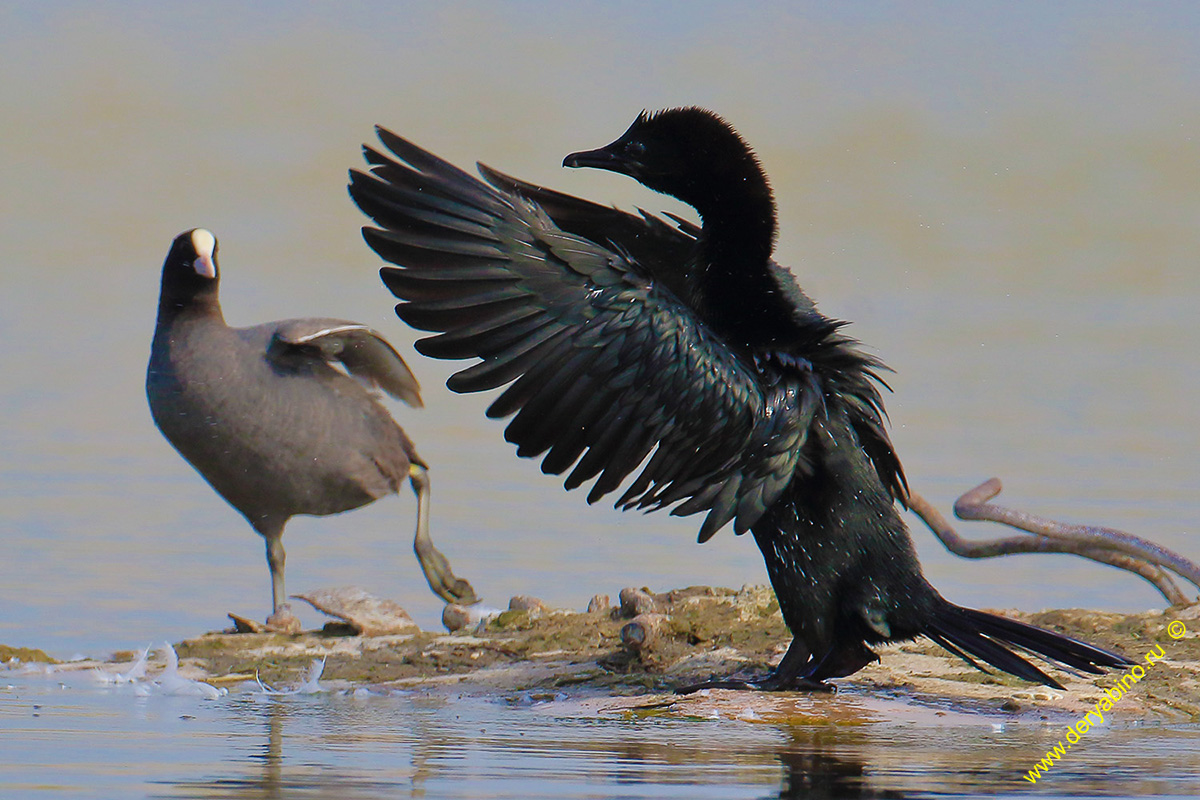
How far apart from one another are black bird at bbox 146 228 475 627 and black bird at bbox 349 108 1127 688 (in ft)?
11.3

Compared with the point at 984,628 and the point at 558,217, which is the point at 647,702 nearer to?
the point at 984,628

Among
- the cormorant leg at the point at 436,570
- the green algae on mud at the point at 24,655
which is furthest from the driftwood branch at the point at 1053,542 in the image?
the green algae on mud at the point at 24,655

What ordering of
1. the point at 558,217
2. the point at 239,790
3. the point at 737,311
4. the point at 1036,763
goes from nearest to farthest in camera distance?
the point at 239,790, the point at 1036,763, the point at 737,311, the point at 558,217

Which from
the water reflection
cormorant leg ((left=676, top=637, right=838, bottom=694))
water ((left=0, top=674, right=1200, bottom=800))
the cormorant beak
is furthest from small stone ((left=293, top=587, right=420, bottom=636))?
the water reflection

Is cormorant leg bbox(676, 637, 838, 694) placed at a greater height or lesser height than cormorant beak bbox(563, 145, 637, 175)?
lesser

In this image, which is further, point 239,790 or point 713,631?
point 713,631

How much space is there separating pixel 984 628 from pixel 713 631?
4.53 feet

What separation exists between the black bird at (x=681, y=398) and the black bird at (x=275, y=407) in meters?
3.46

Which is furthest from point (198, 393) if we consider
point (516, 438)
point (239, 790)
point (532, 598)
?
point (239, 790)

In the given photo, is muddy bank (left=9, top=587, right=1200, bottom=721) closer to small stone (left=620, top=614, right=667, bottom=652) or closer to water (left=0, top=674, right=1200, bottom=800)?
small stone (left=620, top=614, right=667, bottom=652)

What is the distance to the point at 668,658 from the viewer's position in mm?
6305

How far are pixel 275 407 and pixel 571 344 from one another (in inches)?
150

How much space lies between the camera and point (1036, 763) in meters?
4.61

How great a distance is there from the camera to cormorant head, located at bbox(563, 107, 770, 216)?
5.93 meters
